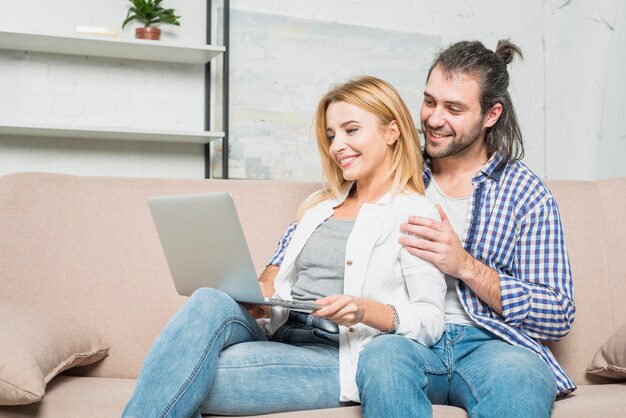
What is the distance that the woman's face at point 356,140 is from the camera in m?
1.73

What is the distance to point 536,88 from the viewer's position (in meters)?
3.86

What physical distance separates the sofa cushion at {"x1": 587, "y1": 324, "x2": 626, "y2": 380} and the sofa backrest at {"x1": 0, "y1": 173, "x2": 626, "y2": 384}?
0.06 meters

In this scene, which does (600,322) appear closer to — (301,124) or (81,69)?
(301,124)

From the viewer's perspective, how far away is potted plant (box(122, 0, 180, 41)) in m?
3.12

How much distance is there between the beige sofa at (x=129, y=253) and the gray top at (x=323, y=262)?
0.32m

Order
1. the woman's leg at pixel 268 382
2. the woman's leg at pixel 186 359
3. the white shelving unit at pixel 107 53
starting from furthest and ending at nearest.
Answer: the white shelving unit at pixel 107 53 < the woman's leg at pixel 268 382 < the woman's leg at pixel 186 359

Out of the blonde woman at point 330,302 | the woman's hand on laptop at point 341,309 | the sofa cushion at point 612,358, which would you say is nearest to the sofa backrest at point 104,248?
the blonde woman at point 330,302

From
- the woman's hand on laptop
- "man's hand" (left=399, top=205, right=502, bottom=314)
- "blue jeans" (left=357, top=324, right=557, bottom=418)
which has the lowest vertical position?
"blue jeans" (left=357, top=324, right=557, bottom=418)

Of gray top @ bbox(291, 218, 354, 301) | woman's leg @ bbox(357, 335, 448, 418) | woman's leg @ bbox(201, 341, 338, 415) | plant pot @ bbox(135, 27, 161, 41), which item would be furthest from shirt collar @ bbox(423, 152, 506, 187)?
plant pot @ bbox(135, 27, 161, 41)

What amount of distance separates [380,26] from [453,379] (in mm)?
2379

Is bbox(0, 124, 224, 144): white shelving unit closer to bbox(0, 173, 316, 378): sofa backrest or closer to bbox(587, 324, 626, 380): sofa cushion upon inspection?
bbox(0, 173, 316, 378): sofa backrest

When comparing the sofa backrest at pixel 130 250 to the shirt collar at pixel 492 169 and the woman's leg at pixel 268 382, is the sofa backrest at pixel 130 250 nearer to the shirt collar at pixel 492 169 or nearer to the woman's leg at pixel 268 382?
the shirt collar at pixel 492 169

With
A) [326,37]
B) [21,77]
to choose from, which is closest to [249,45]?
[326,37]

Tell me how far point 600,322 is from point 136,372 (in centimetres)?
121
